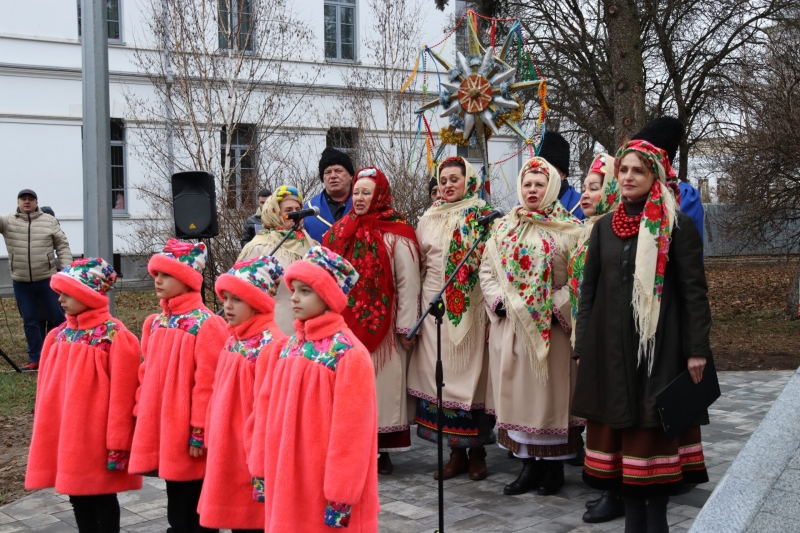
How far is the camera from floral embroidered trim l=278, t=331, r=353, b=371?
3.56m

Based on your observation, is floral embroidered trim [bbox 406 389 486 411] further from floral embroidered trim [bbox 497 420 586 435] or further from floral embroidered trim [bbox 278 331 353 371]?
floral embroidered trim [bbox 278 331 353 371]

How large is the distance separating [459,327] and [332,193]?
4.86 ft

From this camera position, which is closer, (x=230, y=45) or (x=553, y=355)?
(x=553, y=355)

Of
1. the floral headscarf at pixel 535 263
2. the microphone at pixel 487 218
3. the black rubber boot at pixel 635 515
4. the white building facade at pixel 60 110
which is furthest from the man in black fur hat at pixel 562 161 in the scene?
the white building facade at pixel 60 110

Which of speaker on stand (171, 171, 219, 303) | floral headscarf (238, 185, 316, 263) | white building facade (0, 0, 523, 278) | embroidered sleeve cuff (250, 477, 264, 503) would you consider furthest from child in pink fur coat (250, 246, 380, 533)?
white building facade (0, 0, 523, 278)

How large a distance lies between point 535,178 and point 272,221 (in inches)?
80.7

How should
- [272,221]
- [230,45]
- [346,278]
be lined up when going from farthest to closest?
[230,45], [272,221], [346,278]

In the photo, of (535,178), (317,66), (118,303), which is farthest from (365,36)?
(535,178)

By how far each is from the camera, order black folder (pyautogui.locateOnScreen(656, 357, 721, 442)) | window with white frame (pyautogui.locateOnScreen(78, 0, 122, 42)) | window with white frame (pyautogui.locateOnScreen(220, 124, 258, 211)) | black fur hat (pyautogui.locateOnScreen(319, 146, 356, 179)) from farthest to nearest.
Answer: window with white frame (pyautogui.locateOnScreen(78, 0, 122, 42)) < window with white frame (pyautogui.locateOnScreen(220, 124, 258, 211)) < black fur hat (pyautogui.locateOnScreen(319, 146, 356, 179)) < black folder (pyautogui.locateOnScreen(656, 357, 721, 442))

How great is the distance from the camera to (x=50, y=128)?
1975 cm

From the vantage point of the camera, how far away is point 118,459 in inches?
176

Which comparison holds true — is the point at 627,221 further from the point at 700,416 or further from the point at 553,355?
the point at 553,355

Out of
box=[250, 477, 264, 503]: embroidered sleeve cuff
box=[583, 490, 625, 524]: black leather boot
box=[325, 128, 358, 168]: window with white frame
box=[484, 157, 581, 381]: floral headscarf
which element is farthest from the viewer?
box=[325, 128, 358, 168]: window with white frame

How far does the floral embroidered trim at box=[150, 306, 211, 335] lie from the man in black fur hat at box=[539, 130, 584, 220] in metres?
3.19
